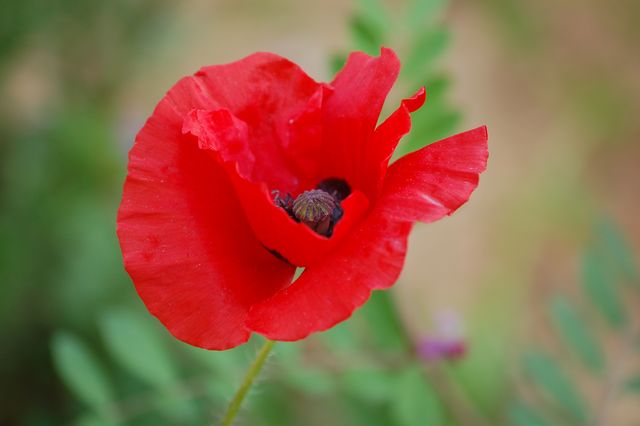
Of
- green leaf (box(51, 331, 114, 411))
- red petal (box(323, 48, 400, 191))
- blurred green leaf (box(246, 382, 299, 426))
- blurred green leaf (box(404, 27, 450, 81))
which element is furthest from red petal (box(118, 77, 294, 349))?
blurred green leaf (box(246, 382, 299, 426))

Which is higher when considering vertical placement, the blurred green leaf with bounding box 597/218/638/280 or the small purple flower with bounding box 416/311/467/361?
the blurred green leaf with bounding box 597/218/638/280

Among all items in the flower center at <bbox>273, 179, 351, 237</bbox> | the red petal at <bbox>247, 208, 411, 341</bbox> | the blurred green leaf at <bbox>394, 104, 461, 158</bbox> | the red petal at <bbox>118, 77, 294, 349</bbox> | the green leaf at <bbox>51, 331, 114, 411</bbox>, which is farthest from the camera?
the green leaf at <bbox>51, 331, 114, 411</bbox>

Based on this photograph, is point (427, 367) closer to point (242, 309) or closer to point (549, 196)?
point (242, 309)

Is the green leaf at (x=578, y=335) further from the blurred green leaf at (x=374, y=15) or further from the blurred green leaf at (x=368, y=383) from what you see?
the blurred green leaf at (x=374, y=15)

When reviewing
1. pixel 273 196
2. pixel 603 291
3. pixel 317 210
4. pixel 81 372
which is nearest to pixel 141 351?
pixel 81 372

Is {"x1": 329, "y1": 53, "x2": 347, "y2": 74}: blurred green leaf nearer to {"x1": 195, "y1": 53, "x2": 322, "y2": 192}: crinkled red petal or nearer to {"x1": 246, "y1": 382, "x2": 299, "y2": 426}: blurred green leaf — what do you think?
{"x1": 195, "y1": 53, "x2": 322, "y2": 192}: crinkled red petal

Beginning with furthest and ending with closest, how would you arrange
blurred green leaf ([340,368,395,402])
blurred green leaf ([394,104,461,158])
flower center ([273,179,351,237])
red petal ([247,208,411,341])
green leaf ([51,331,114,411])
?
blurred green leaf ([340,368,395,402])
green leaf ([51,331,114,411])
blurred green leaf ([394,104,461,158])
flower center ([273,179,351,237])
red petal ([247,208,411,341])

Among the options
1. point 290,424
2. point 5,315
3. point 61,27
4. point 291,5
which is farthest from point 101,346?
point 291,5
